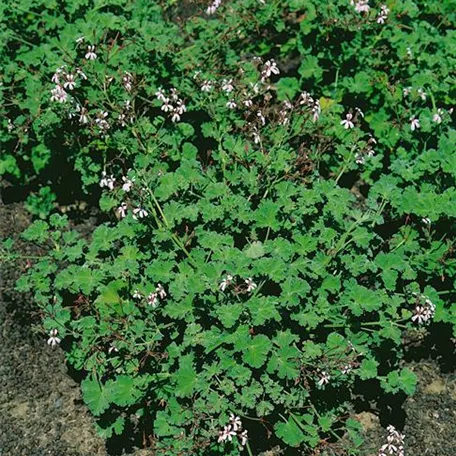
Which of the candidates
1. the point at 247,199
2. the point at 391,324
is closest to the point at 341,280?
the point at 391,324

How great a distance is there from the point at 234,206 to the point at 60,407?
1.65m

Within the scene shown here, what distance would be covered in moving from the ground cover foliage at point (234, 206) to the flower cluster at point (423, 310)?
2 cm

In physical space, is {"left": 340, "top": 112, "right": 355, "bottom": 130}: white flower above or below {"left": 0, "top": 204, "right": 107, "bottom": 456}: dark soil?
above

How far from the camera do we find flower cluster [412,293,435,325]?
13.5 ft

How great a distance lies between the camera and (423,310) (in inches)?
163

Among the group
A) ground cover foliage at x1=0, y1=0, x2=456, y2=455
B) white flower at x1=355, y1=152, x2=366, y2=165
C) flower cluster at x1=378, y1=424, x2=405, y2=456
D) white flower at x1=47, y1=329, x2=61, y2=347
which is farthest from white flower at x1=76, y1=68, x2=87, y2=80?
flower cluster at x1=378, y1=424, x2=405, y2=456

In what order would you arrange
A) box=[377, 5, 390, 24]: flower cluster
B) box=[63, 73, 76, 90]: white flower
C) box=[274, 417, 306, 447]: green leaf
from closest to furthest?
box=[274, 417, 306, 447]: green leaf
box=[63, 73, 76, 90]: white flower
box=[377, 5, 390, 24]: flower cluster

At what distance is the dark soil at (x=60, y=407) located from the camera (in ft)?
14.1

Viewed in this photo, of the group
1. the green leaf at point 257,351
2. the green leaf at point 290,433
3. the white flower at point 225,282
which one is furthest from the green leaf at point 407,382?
the white flower at point 225,282

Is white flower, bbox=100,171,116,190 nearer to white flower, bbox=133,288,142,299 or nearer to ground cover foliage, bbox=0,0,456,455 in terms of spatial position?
ground cover foliage, bbox=0,0,456,455

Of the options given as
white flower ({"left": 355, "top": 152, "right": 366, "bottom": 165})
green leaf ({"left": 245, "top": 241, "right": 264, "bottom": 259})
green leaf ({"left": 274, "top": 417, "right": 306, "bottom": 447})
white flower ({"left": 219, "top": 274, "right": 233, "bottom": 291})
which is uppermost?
white flower ({"left": 355, "top": 152, "right": 366, "bottom": 165})

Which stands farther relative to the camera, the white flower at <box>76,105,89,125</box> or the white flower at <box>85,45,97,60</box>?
the white flower at <box>85,45,97,60</box>

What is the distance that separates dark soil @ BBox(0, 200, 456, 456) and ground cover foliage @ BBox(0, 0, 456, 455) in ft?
A: 0.60

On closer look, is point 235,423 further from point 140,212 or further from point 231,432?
point 140,212
